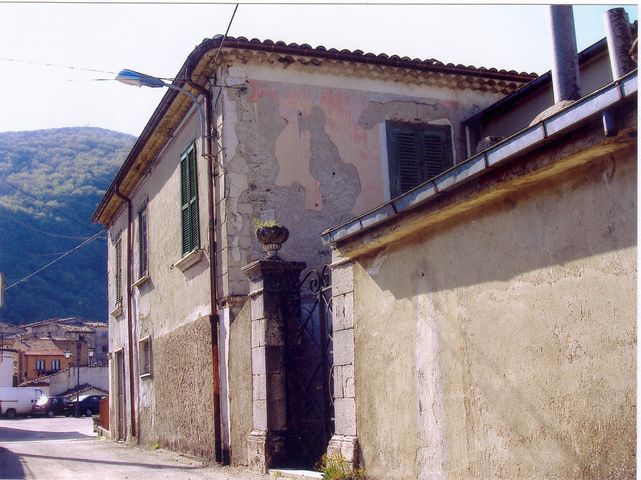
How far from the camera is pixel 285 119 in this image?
11.2 meters

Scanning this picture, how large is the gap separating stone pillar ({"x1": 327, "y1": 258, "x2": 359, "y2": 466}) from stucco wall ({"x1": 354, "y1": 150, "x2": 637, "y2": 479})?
0.13 meters

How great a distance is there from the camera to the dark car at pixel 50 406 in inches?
1882

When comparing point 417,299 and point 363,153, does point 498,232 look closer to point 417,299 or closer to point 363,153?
point 417,299

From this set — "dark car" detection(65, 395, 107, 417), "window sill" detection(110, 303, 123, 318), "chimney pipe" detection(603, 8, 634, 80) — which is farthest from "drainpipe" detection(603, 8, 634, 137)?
"dark car" detection(65, 395, 107, 417)

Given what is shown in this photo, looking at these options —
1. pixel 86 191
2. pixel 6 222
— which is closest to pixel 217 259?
pixel 86 191

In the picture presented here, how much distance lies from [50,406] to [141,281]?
117ft

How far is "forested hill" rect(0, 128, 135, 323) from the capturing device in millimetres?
55188

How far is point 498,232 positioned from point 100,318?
8735 cm

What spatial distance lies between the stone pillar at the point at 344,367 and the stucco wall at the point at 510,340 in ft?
0.41

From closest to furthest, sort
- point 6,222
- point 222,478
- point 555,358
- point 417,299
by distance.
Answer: point 555,358 → point 417,299 → point 222,478 → point 6,222

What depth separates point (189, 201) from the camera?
12.5m

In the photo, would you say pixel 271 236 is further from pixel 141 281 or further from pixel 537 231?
pixel 141 281

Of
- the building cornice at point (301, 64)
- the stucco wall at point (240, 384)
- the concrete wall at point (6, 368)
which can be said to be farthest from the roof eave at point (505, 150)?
the concrete wall at point (6, 368)

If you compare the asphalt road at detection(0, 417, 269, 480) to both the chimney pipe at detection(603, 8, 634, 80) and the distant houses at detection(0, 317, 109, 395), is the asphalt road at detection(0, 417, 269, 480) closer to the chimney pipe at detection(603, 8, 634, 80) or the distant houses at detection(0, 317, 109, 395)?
the chimney pipe at detection(603, 8, 634, 80)
